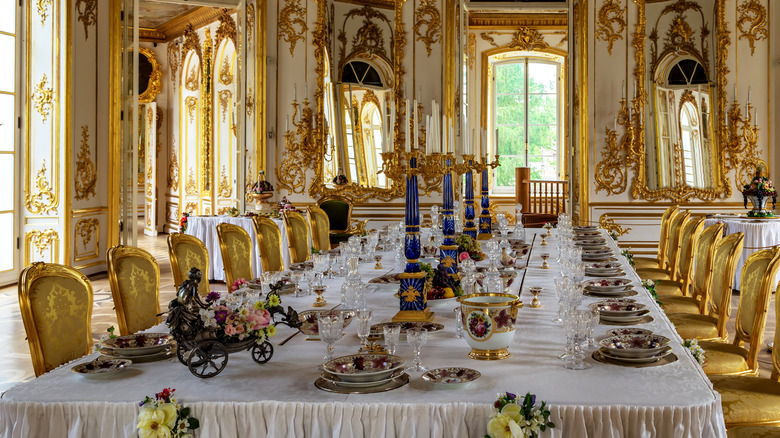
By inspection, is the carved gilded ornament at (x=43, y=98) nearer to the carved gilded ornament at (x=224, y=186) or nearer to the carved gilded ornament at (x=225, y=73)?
the carved gilded ornament at (x=224, y=186)

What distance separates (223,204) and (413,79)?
14.3ft

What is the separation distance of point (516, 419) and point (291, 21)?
7.63 m

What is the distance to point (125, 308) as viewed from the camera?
2877 mm

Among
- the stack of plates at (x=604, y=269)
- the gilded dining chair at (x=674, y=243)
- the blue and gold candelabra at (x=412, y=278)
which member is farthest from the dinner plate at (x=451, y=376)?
the gilded dining chair at (x=674, y=243)

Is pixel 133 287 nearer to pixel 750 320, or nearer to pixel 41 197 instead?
pixel 750 320

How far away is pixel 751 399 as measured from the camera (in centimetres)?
238

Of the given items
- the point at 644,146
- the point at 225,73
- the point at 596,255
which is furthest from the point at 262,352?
the point at 225,73

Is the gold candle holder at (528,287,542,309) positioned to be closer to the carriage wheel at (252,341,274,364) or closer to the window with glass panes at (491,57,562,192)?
the carriage wheel at (252,341,274,364)

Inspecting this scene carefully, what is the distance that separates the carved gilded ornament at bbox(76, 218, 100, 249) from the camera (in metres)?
7.79

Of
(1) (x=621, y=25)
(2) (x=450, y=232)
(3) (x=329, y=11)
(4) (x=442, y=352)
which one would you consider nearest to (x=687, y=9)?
(1) (x=621, y=25)

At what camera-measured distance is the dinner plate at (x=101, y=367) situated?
1.91 meters

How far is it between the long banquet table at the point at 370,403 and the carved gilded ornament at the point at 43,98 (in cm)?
642

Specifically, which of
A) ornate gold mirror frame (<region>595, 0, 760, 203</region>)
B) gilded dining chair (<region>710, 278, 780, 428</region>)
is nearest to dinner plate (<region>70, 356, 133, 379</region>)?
gilded dining chair (<region>710, 278, 780, 428</region>)

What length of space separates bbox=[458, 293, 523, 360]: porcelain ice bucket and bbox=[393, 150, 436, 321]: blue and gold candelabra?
51 cm
